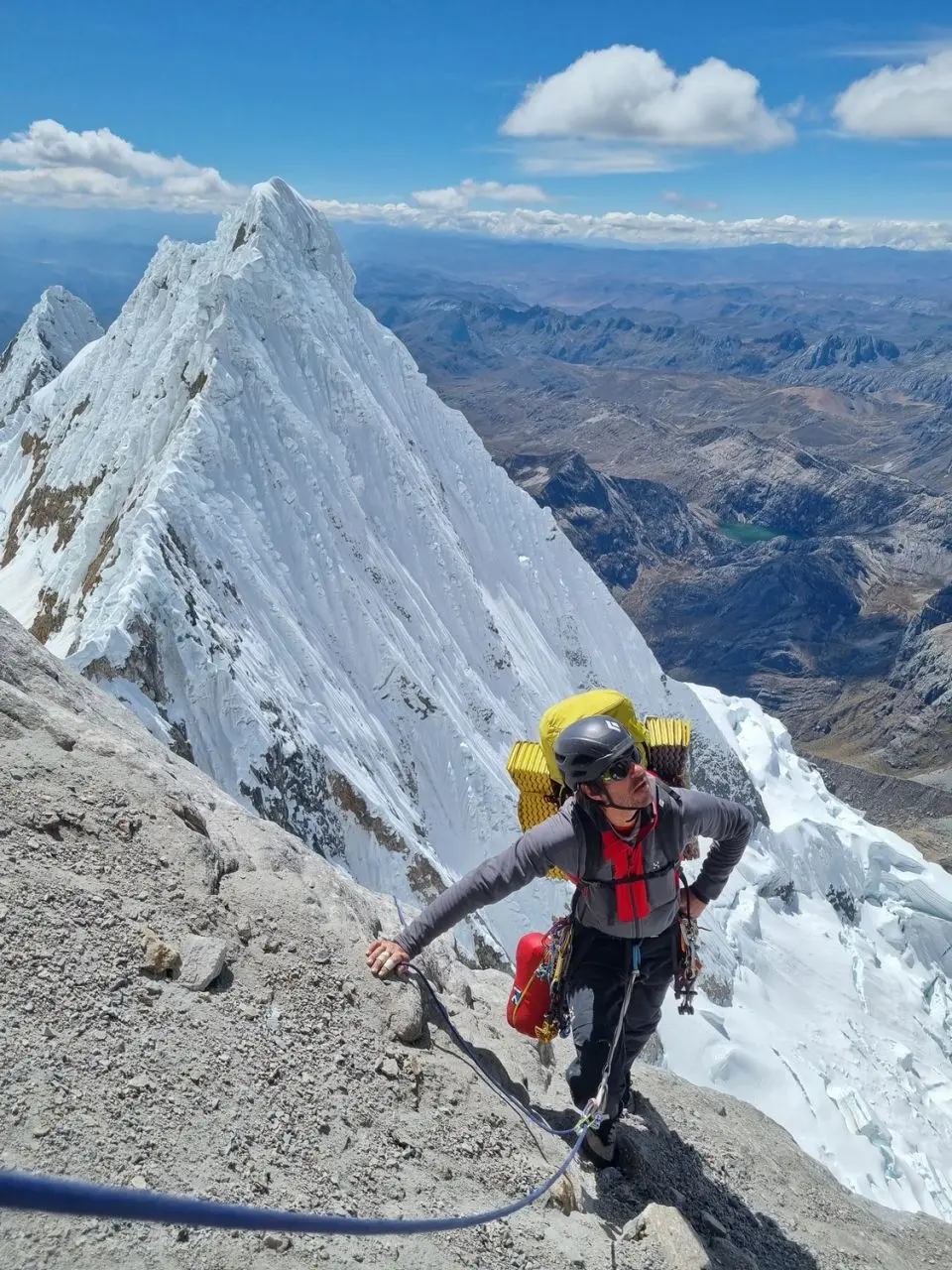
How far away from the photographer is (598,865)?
269 inches

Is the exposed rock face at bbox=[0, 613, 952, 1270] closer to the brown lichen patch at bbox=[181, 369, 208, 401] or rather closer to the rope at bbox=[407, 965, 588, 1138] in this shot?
the rope at bbox=[407, 965, 588, 1138]

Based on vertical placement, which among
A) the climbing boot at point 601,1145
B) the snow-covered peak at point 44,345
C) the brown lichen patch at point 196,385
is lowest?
the climbing boot at point 601,1145

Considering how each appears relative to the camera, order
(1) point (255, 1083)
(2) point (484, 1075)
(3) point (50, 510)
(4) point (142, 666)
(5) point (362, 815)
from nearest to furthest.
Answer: (1) point (255, 1083)
(2) point (484, 1075)
(4) point (142, 666)
(5) point (362, 815)
(3) point (50, 510)

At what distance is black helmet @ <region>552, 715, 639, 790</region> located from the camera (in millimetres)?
6355

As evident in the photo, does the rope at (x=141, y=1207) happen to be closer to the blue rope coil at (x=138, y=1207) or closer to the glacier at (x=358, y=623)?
the blue rope coil at (x=138, y=1207)

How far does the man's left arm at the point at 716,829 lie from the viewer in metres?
7.00

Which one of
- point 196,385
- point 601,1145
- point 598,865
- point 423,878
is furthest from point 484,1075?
point 196,385

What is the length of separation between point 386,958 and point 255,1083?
1.66 m

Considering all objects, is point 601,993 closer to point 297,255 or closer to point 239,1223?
point 239,1223

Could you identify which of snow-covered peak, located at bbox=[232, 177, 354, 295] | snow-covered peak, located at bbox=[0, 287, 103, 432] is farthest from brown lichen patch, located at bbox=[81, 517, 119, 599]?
snow-covered peak, located at bbox=[0, 287, 103, 432]

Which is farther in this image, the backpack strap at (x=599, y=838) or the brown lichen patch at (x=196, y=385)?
the brown lichen patch at (x=196, y=385)

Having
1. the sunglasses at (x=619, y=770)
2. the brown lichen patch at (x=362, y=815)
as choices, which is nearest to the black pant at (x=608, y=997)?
the sunglasses at (x=619, y=770)

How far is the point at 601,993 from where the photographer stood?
7469 millimetres

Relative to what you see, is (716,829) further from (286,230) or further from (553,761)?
(286,230)
